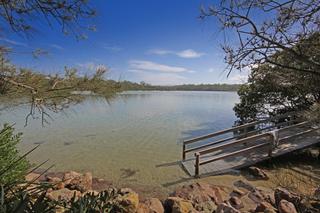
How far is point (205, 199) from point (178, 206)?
0.77 metres

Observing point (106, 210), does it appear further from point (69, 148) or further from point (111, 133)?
point (111, 133)

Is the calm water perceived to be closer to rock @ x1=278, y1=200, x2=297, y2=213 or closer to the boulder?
the boulder

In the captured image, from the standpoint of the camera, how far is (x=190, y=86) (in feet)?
242

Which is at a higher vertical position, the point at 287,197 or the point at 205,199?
the point at 287,197

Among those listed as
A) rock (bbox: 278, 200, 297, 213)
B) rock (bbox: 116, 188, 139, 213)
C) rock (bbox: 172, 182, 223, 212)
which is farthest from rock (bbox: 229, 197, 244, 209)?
rock (bbox: 116, 188, 139, 213)

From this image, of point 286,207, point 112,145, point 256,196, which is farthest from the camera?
point 112,145

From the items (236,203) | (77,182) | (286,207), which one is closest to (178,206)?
(236,203)

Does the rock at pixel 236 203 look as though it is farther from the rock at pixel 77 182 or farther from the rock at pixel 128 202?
the rock at pixel 77 182

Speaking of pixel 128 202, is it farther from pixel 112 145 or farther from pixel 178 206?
pixel 112 145

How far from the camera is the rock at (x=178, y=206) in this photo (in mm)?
3226

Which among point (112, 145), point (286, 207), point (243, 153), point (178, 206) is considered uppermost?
point (286, 207)

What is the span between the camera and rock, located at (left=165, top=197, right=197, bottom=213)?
323 cm

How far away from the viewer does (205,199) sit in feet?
12.6

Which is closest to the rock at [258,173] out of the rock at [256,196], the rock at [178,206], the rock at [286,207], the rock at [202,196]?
the rock at [256,196]
